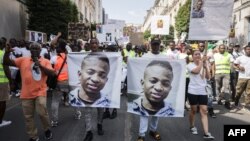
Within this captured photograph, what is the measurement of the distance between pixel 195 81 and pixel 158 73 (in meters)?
0.93

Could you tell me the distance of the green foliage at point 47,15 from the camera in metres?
27.1

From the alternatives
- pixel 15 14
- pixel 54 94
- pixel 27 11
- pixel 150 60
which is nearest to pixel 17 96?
pixel 54 94

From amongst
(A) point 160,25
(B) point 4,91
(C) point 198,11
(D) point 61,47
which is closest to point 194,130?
(C) point 198,11

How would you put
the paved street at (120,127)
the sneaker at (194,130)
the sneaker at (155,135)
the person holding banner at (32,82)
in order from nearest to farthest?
1. the person holding banner at (32,82)
2. the sneaker at (155,135)
3. the paved street at (120,127)
4. the sneaker at (194,130)

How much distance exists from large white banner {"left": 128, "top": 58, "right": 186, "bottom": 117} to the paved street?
0.65 metres

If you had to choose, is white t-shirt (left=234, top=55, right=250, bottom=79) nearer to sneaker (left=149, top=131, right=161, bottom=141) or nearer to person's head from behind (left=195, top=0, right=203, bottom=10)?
person's head from behind (left=195, top=0, right=203, bottom=10)

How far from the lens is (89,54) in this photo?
828 centimetres

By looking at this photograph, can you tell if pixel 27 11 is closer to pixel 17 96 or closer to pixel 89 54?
pixel 17 96

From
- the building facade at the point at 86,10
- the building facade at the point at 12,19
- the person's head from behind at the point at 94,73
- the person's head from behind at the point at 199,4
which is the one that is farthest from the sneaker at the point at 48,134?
the building facade at the point at 86,10

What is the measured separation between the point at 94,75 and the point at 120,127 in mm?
1610

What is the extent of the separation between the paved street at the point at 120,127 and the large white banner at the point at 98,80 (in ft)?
2.25

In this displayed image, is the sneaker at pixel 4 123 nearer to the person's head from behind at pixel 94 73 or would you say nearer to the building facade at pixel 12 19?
the person's head from behind at pixel 94 73

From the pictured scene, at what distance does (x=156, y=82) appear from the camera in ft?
26.0

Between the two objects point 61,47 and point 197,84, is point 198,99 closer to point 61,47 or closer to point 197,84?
point 197,84
